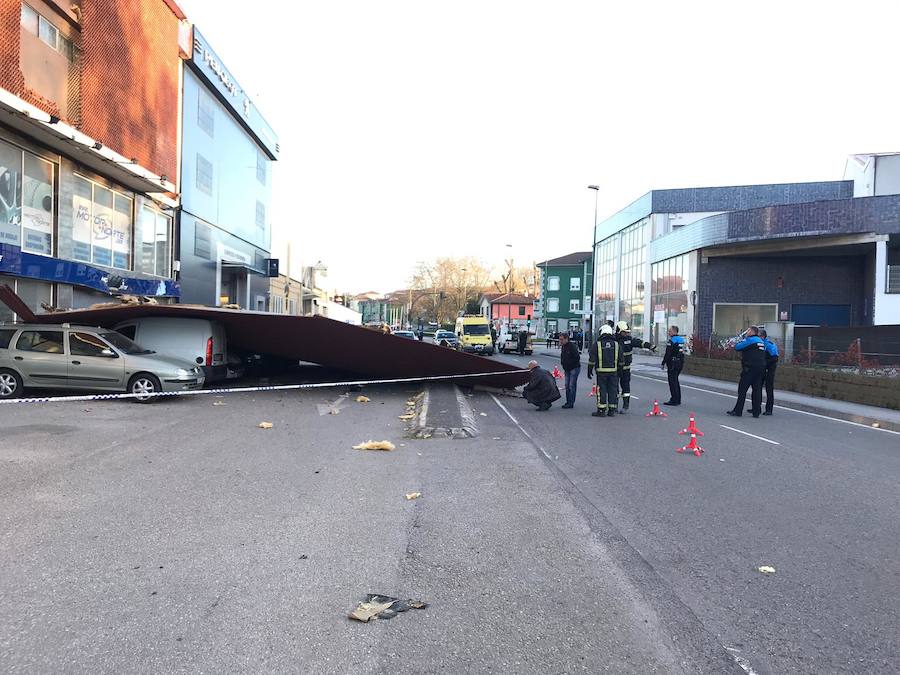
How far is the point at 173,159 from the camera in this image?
89.4ft

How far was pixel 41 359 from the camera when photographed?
12672 mm

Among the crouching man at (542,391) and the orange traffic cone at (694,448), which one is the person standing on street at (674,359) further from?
the orange traffic cone at (694,448)

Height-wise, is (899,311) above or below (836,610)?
above

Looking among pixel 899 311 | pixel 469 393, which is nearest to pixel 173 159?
pixel 469 393

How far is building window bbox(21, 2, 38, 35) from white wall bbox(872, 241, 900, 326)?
3369 centimetres

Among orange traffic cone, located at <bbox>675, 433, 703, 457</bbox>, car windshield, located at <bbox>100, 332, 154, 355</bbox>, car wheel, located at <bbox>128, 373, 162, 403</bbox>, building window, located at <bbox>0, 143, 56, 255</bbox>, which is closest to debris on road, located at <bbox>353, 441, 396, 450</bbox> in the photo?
orange traffic cone, located at <bbox>675, 433, 703, 457</bbox>

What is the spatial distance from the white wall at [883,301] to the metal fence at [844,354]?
478 inches

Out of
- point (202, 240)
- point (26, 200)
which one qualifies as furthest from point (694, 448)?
point (202, 240)

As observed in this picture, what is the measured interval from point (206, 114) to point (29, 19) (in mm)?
14517

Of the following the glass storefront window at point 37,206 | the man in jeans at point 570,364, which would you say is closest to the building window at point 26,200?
the glass storefront window at point 37,206

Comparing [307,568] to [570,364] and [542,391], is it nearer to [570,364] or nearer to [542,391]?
[542,391]

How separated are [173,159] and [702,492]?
2621 centimetres

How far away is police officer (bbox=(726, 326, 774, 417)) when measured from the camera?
13.5 m

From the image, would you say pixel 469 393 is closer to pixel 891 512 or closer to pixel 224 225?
pixel 891 512
